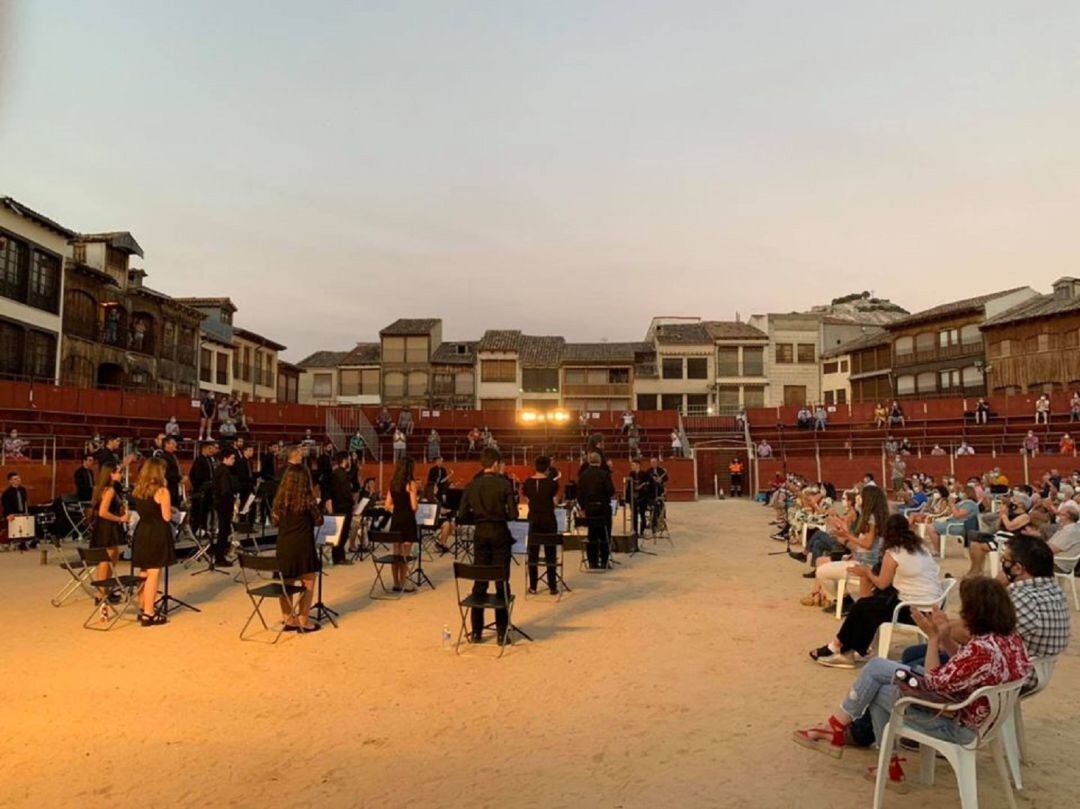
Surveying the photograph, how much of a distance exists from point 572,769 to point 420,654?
117 inches

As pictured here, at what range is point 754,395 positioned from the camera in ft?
177

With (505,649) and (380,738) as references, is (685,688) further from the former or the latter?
(380,738)

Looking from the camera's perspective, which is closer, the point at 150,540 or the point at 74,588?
the point at 150,540

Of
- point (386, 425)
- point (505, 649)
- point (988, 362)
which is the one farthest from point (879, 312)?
point (505, 649)

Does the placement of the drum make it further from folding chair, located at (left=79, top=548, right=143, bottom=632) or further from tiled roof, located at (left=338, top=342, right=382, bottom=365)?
tiled roof, located at (left=338, top=342, right=382, bottom=365)

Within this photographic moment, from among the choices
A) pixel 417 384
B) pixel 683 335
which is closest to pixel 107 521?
pixel 417 384

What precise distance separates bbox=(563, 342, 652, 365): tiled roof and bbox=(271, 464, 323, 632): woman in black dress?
45236mm

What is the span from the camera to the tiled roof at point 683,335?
176 feet

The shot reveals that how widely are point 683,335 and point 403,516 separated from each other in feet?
153

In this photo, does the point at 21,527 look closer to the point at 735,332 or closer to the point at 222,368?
the point at 222,368

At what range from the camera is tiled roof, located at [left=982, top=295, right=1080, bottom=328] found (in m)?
40.1

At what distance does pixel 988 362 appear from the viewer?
146 feet

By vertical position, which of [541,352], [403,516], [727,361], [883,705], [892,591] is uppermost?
[541,352]

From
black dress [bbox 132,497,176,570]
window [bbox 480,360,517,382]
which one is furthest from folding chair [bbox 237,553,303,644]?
window [bbox 480,360,517,382]
